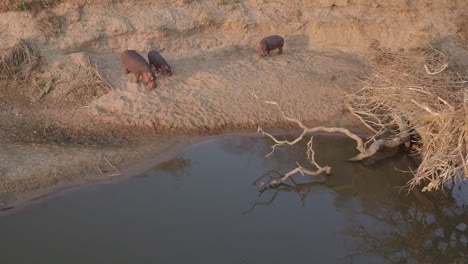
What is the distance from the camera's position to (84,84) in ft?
34.8

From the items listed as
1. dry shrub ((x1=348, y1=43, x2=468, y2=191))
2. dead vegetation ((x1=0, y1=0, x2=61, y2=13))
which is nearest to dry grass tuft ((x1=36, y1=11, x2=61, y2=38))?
dead vegetation ((x1=0, y1=0, x2=61, y2=13))

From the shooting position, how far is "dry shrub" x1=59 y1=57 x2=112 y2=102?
34.7 feet

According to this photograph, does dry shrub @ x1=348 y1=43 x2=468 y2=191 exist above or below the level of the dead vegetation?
below

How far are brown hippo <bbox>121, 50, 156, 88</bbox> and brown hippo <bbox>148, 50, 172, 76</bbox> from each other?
37 centimetres

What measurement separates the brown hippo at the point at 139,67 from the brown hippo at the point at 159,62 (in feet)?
1.21

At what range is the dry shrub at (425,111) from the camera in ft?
25.4

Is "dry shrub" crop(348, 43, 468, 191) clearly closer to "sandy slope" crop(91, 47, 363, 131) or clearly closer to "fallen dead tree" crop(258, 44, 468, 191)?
"fallen dead tree" crop(258, 44, 468, 191)

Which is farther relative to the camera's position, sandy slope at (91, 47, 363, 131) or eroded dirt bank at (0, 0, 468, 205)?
sandy slope at (91, 47, 363, 131)

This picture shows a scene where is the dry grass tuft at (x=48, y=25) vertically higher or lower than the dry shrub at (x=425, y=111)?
higher

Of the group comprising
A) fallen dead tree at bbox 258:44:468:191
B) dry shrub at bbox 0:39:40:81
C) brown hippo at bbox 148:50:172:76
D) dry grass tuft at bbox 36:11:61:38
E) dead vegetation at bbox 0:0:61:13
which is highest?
dead vegetation at bbox 0:0:61:13

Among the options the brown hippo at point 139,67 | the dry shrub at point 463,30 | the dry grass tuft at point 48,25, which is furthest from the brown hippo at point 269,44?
the dry shrub at point 463,30

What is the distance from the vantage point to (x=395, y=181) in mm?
9109

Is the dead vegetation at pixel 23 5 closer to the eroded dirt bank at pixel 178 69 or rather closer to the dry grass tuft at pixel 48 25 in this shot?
the eroded dirt bank at pixel 178 69

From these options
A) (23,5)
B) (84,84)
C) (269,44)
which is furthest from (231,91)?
(23,5)
